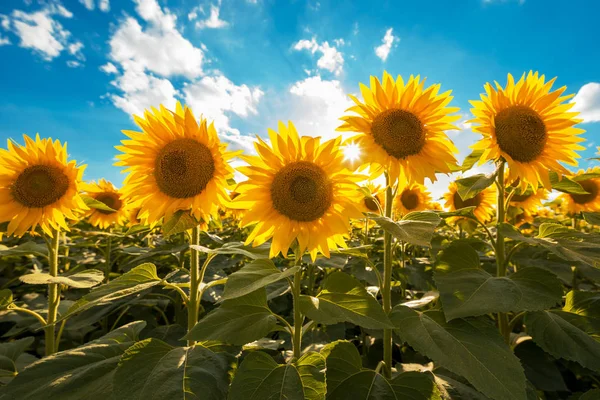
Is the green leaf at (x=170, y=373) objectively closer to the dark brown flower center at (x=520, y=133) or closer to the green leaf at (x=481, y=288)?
the green leaf at (x=481, y=288)

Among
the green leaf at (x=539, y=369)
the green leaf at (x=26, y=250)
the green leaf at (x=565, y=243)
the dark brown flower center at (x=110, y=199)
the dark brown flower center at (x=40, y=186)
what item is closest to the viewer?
the green leaf at (x=565, y=243)

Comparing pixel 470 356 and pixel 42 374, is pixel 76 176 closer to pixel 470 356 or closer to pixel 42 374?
pixel 42 374

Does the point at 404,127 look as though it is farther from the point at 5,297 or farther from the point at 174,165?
the point at 5,297

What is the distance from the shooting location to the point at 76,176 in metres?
3.15

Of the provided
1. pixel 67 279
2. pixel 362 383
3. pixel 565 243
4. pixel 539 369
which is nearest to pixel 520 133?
pixel 565 243

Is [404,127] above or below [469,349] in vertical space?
above

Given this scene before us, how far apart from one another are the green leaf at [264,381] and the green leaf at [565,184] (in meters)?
2.48

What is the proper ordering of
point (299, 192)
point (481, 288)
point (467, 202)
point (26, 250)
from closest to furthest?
point (481, 288) → point (299, 192) → point (26, 250) → point (467, 202)

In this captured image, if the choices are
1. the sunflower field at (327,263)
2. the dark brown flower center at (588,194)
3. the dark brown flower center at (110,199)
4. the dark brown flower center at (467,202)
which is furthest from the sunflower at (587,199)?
the dark brown flower center at (110,199)

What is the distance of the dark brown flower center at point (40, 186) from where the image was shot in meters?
3.08

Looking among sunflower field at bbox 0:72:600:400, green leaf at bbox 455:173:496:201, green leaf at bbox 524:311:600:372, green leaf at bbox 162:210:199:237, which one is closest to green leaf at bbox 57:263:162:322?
sunflower field at bbox 0:72:600:400

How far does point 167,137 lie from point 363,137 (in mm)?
1398

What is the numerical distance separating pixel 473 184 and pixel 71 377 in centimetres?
261

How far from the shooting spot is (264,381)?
1.57 m
